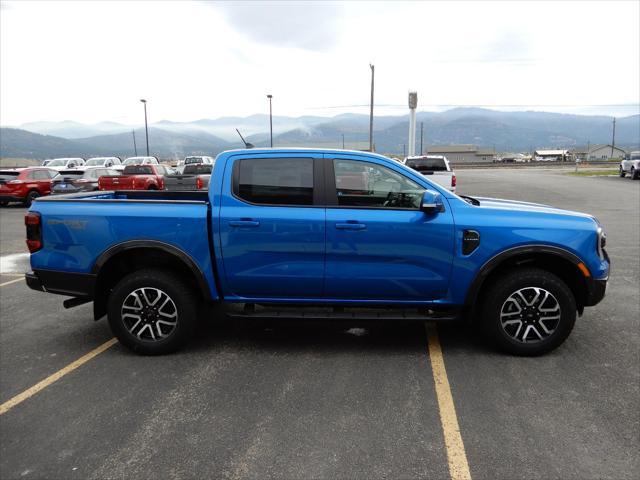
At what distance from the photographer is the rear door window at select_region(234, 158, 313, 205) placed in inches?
166

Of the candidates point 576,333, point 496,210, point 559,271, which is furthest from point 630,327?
point 496,210

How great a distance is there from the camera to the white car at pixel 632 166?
3008cm

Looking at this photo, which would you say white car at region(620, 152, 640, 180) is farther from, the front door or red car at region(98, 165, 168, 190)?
the front door

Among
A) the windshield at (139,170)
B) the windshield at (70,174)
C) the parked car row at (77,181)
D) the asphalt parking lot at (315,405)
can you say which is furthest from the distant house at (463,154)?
the asphalt parking lot at (315,405)

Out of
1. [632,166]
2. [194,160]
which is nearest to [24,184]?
[194,160]

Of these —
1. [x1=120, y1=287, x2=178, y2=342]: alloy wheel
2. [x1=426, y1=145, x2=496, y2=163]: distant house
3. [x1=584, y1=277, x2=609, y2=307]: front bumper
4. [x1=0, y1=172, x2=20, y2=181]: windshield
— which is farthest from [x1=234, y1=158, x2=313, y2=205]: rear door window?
[x1=426, y1=145, x2=496, y2=163]: distant house

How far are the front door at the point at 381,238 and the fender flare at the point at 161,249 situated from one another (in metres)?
1.10

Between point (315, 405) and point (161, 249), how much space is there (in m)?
1.92

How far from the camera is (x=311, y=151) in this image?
14.1ft

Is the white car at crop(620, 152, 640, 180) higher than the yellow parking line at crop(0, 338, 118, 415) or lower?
higher

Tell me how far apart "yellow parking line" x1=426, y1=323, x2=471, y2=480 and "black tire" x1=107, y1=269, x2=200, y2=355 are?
87.0 inches

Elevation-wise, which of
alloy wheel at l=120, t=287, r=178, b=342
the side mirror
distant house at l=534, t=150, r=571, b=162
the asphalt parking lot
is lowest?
the asphalt parking lot

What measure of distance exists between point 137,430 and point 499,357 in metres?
3.06

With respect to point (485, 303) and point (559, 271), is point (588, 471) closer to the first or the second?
point (485, 303)
